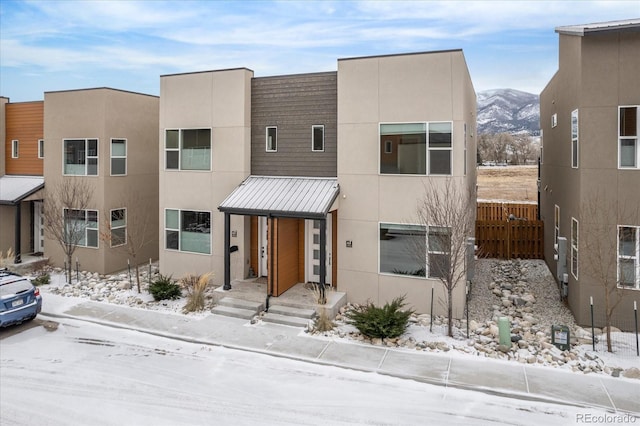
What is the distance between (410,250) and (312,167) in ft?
12.2

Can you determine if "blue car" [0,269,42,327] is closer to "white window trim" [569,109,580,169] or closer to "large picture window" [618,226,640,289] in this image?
"white window trim" [569,109,580,169]

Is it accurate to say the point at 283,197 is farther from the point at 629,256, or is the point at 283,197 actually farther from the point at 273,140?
the point at 629,256

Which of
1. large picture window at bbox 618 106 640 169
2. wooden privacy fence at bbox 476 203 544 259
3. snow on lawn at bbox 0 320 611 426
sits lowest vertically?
snow on lawn at bbox 0 320 611 426

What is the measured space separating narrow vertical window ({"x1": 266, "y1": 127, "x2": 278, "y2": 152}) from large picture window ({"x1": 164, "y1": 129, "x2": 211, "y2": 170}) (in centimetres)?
197

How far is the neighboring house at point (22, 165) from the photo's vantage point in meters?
17.3

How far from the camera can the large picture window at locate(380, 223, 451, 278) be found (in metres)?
10.9

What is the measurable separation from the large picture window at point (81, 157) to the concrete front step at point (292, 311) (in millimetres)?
8764

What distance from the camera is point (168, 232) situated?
1446cm

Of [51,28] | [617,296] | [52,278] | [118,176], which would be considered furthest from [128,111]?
[51,28]

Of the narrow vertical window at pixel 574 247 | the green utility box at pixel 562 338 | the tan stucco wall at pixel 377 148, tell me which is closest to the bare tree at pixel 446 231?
the tan stucco wall at pixel 377 148

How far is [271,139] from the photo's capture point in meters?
13.2

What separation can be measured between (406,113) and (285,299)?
5.80 metres

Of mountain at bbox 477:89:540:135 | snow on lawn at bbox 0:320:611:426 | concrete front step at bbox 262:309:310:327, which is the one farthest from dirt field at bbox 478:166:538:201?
mountain at bbox 477:89:540:135

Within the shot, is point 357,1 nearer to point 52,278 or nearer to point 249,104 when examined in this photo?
point 249,104
